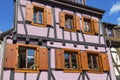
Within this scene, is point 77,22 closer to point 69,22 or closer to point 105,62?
point 69,22

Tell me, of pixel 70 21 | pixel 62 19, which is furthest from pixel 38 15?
pixel 70 21

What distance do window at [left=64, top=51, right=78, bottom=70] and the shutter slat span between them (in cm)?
358

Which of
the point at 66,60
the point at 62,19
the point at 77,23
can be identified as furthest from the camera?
the point at 77,23

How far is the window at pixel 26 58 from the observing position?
39.4 feet

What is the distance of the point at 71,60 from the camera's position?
45.3 feet

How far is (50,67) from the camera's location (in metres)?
12.5

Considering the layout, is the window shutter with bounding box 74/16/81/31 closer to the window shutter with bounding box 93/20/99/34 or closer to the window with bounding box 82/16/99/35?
the window with bounding box 82/16/99/35

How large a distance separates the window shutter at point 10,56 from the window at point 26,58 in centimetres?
49

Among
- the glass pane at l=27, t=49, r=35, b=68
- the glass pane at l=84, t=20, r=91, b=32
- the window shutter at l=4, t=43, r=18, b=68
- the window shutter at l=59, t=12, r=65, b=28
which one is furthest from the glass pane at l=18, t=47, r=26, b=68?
the glass pane at l=84, t=20, r=91, b=32

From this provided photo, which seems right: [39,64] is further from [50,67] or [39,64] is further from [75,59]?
[75,59]

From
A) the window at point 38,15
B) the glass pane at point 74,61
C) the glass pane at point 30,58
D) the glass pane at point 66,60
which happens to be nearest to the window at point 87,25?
the glass pane at point 74,61

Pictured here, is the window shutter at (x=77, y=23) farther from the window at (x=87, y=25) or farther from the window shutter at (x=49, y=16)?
the window shutter at (x=49, y=16)

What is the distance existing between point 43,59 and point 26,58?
1029mm

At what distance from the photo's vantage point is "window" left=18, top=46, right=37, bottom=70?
12.0 m
